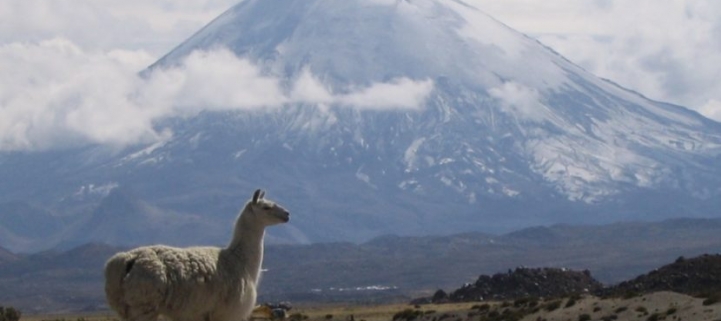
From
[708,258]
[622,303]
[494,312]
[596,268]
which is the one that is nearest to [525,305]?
[494,312]

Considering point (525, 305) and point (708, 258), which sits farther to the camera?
point (708, 258)

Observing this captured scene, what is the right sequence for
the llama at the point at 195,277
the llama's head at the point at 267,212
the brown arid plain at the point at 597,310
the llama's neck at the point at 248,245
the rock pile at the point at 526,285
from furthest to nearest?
the rock pile at the point at 526,285
the brown arid plain at the point at 597,310
the llama's neck at the point at 248,245
the llama's head at the point at 267,212
the llama at the point at 195,277

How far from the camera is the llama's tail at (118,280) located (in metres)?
20.7

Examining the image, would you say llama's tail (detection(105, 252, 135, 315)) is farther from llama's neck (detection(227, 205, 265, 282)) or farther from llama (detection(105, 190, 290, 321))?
llama's neck (detection(227, 205, 265, 282))

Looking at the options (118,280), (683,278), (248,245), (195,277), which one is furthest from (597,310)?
(118,280)

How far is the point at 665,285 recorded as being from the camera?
176 ft

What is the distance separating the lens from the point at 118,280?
68.0 ft

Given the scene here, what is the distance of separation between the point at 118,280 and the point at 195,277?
107 centimetres

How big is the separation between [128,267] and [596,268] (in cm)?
16926

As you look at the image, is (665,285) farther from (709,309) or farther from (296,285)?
(296,285)

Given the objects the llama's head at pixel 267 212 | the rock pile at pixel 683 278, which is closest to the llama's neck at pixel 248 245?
the llama's head at pixel 267 212

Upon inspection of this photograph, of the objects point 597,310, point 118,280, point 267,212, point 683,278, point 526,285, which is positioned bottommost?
point 118,280

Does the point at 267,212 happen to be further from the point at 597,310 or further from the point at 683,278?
the point at 683,278

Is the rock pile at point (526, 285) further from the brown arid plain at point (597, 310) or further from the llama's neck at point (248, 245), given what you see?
the llama's neck at point (248, 245)
